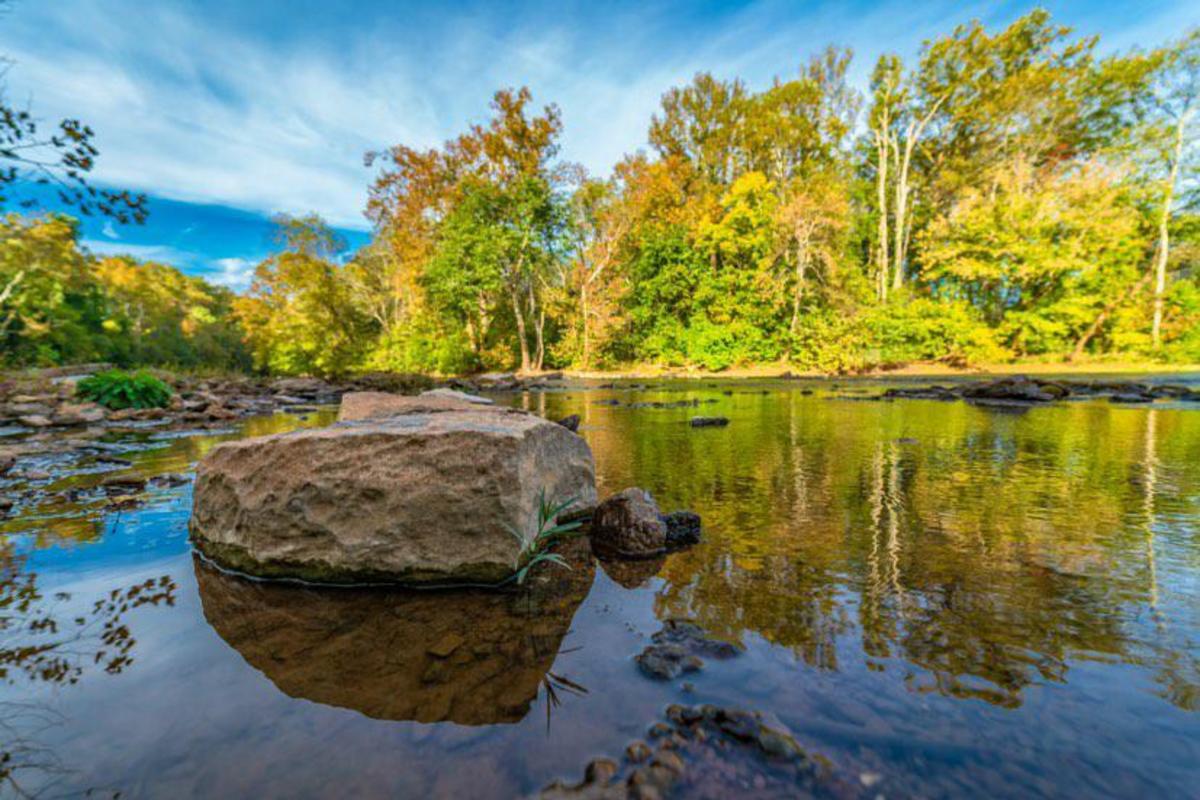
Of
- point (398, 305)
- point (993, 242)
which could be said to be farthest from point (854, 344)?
point (398, 305)

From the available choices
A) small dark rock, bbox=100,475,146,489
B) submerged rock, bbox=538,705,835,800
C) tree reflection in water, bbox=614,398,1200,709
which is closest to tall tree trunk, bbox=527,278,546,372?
tree reflection in water, bbox=614,398,1200,709

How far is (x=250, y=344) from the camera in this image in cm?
3906

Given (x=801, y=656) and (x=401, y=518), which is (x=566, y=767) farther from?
(x=401, y=518)

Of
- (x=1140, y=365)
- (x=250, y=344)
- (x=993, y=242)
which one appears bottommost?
(x=1140, y=365)

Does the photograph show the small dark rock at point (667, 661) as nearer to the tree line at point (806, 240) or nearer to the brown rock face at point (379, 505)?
the brown rock face at point (379, 505)

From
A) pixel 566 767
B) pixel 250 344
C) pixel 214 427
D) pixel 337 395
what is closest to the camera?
pixel 566 767

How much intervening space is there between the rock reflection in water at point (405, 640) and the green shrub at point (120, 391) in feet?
36.2

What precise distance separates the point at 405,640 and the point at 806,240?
84.2 ft

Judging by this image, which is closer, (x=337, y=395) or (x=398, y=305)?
(x=337, y=395)

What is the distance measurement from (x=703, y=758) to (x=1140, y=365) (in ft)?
92.6

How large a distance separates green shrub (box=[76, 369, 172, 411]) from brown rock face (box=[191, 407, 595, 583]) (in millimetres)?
10926

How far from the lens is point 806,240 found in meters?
23.5

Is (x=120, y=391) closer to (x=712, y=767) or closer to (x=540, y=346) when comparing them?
(x=712, y=767)

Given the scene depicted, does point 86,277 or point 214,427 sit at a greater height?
point 86,277
